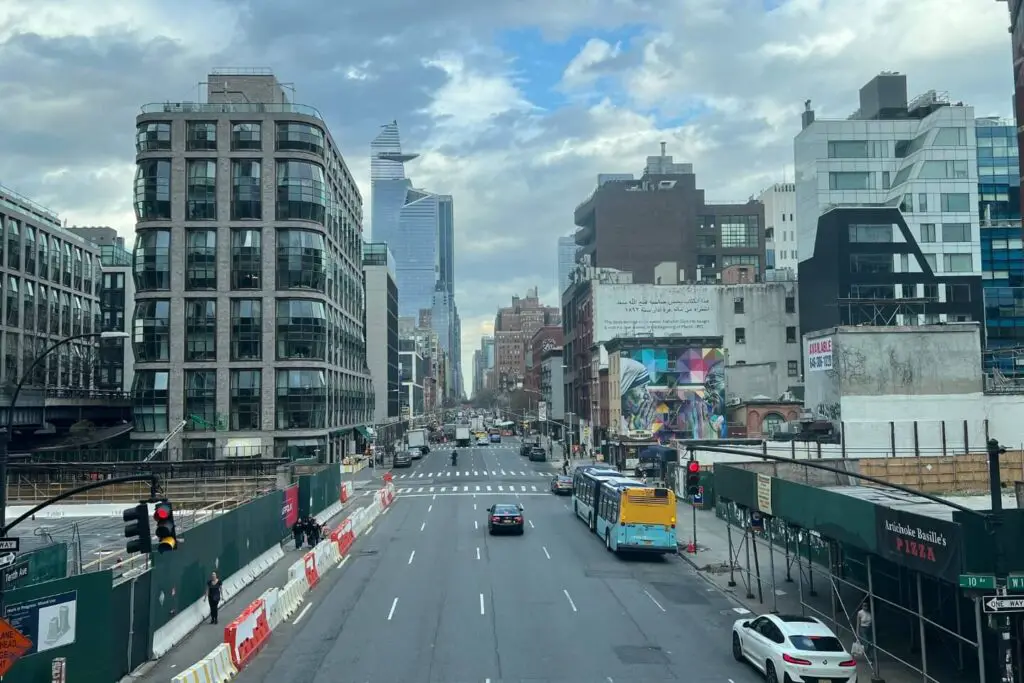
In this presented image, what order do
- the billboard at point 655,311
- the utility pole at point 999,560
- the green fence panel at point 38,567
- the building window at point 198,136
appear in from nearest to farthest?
the utility pole at point 999,560, the green fence panel at point 38,567, the building window at point 198,136, the billboard at point 655,311

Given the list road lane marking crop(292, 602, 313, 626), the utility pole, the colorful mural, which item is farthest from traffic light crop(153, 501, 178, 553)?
the colorful mural

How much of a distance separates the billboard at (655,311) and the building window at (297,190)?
114ft

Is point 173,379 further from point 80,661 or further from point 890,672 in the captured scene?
point 890,672

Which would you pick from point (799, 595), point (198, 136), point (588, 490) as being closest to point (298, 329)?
point (198, 136)

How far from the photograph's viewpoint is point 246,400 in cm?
7450

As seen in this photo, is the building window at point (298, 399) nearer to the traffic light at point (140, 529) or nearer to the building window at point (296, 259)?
the building window at point (296, 259)

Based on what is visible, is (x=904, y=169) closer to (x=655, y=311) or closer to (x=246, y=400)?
(x=655, y=311)

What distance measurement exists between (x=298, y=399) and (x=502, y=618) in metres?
53.5

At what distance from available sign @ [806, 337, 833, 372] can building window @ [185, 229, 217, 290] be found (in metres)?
48.3

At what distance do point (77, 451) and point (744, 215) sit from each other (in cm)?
10207

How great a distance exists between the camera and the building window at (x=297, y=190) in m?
75.3

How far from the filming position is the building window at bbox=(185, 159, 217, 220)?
74.1 m

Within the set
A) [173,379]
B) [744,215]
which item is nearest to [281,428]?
[173,379]

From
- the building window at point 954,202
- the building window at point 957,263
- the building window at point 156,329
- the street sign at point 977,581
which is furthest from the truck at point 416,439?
the street sign at point 977,581
